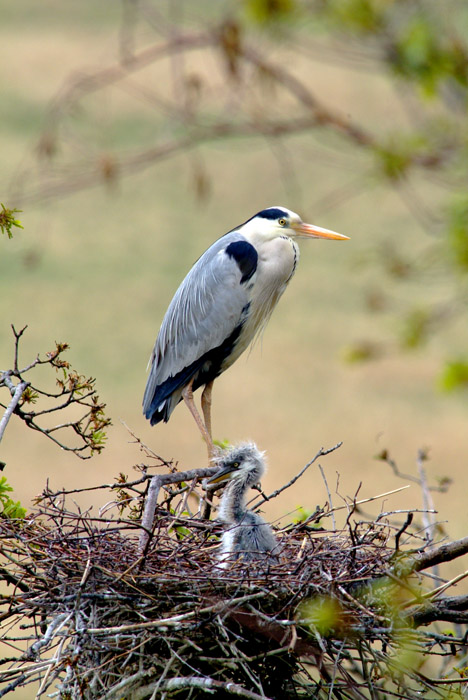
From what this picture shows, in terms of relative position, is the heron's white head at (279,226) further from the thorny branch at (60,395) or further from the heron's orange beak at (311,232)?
the thorny branch at (60,395)

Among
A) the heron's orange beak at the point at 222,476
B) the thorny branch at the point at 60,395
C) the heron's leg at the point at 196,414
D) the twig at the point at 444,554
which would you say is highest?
the heron's leg at the point at 196,414

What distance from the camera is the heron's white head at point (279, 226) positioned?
462 centimetres

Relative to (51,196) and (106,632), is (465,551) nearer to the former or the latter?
(106,632)

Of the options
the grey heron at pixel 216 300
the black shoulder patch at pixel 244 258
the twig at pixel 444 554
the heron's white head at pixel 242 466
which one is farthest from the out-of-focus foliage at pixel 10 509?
the black shoulder patch at pixel 244 258

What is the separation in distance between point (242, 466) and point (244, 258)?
1460 mm

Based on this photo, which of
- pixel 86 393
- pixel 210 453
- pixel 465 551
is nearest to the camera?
pixel 465 551

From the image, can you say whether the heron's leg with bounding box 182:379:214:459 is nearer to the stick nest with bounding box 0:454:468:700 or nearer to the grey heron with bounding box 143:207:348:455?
the grey heron with bounding box 143:207:348:455

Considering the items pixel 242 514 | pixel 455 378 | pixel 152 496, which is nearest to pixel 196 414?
pixel 242 514

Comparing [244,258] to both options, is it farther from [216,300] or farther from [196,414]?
[196,414]

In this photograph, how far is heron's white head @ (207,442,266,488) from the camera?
3361mm

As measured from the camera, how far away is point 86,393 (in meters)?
2.71

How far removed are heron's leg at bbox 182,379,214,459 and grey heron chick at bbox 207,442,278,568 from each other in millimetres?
726

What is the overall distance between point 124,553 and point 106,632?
44 cm

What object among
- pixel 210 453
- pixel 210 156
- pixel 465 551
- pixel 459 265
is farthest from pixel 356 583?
pixel 210 156
